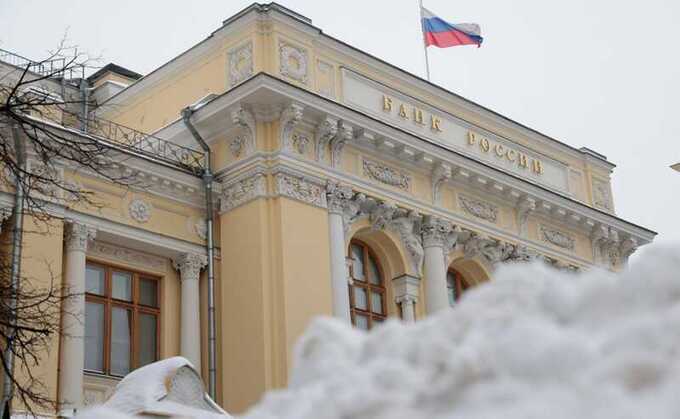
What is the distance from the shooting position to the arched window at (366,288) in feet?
61.3

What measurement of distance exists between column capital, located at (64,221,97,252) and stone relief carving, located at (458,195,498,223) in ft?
23.0

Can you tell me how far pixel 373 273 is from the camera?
1931cm

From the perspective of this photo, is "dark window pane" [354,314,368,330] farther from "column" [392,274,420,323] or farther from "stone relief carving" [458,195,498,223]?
"stone relief carving" [458,195,498,223]

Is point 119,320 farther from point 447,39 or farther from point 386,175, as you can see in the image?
point 447,39

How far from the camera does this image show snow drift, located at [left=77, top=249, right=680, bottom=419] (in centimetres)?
148

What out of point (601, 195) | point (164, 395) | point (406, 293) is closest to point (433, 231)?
point (406, 293)

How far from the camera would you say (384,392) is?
1610 mm

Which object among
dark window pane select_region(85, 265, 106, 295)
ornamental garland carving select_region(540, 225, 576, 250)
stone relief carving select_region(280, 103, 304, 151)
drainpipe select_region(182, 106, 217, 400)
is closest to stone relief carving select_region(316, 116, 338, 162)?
stone relief carving select_region(280, 103, 304, 151)

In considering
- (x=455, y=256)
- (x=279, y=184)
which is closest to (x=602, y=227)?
(x=455, y=256)

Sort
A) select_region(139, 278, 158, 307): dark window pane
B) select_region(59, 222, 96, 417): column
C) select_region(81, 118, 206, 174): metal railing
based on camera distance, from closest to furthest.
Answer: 1. select_region(59, 222, 96, 417): column
2. select_region(139, 278, 158, 307): dark window pane
3. select_region(81, 118, 206, 174): metal railing

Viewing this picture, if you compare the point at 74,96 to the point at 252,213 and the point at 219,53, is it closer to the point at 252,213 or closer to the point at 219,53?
the point at 219,53

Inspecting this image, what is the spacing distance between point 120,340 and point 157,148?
3.45m

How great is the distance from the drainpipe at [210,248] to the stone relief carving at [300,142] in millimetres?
1406

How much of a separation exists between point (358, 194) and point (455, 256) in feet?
9.17
